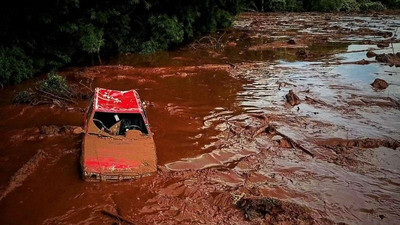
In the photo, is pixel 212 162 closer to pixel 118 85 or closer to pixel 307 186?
pixel 307 186

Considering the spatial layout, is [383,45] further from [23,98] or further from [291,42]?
[23,98]

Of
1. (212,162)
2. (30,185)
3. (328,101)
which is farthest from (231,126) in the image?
(30,185)

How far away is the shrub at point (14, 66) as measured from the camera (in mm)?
14039

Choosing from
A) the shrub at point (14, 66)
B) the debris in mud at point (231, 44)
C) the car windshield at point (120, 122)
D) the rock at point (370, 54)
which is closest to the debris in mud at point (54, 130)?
the car windshield at point (120, 122)

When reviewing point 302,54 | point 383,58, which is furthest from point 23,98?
point 383,58

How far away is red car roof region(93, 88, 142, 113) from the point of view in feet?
28.0

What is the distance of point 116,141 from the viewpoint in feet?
26.1

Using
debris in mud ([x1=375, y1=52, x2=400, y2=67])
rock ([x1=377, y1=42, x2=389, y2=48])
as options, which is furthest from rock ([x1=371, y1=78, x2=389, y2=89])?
rock ([x1=377, y1=42, x2=389, y2=48])

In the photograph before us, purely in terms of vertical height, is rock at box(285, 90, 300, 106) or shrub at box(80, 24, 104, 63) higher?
shrub at box(80, 24, 104, 63)

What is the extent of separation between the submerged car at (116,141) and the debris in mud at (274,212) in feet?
7.91

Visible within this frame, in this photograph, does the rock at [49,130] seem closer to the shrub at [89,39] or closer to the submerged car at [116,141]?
the submerged car at [116,141]

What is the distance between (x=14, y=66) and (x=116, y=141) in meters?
9.17

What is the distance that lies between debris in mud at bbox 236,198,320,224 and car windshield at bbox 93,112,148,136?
332 centimetres

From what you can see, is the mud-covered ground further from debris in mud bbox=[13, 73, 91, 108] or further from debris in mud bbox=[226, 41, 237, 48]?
debris in mud bbox=[226, 41, 237, 48]
